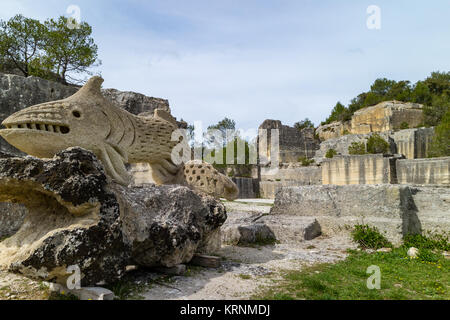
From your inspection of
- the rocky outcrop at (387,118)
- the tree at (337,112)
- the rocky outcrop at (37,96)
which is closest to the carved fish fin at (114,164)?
the rocky outcrop at (37,96)

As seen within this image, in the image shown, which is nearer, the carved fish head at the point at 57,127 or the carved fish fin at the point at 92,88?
the carved fish head at the point at 57,127

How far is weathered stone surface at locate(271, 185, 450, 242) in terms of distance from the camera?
5.45 m

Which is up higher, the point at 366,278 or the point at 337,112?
the point at 337,112

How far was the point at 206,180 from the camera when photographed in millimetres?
5348

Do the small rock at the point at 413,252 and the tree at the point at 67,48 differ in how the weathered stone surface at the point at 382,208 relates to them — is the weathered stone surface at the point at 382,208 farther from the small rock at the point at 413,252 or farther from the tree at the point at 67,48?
the tree at the point at 67,48

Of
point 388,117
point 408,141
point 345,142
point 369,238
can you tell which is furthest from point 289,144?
point 369,238

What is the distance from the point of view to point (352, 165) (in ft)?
48.5

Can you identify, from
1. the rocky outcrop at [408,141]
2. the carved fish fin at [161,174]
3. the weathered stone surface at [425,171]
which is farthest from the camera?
the rocky outcrop at [408,141]

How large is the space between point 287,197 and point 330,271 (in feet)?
10.4

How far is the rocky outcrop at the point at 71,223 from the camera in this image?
2.65 m

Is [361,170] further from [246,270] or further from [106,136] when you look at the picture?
[106,136]

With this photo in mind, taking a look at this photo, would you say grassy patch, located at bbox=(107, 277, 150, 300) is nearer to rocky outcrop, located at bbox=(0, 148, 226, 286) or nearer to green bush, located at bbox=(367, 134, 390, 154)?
rocky outcrop, located at bbox=(0, 148, 226, 286)

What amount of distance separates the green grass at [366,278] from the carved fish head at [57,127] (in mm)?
2898

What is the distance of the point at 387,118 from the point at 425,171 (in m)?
29.6
